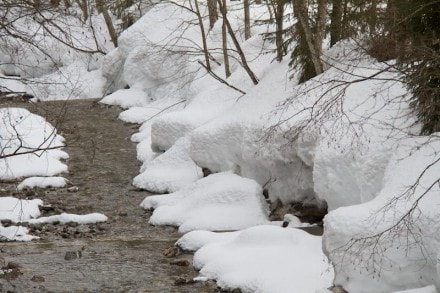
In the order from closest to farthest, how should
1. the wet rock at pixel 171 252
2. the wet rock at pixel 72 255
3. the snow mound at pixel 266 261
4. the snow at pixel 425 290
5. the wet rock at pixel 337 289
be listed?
1. the snow at pixel 425 290
2. the wet rock at pixel 337 289
3. the snow mound at pixel 266 261
4. the wet rock at pixel 72 255
5. the wet rock at pixel 171 252

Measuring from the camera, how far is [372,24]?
1177 cm

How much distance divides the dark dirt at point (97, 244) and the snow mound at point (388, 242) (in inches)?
87.3

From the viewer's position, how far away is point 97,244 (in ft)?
39.1

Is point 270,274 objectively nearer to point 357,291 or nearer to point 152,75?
point 357,291

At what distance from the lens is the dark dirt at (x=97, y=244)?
9.74 metres

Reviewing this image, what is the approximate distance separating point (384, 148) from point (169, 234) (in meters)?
4.33

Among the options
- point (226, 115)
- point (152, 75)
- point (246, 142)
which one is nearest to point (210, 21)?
point (152, 75)

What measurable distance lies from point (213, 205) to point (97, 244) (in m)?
2.54

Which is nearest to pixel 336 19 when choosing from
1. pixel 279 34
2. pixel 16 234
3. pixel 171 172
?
pixel 279 34

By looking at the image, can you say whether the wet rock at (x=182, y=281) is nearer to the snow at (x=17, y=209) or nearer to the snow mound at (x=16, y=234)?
the snow mound at (x=16, y=234)

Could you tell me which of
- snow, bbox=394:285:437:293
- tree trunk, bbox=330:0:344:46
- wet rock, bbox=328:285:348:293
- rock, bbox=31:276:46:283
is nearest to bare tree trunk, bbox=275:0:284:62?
tree trunk, bbox=330:0:344:46

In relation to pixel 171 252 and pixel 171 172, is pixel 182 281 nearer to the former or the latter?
pixel 171 252

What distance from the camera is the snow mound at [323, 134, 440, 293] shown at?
7.66m

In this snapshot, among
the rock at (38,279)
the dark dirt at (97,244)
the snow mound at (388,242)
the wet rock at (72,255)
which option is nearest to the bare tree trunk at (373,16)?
the snow mound at (388,242)
